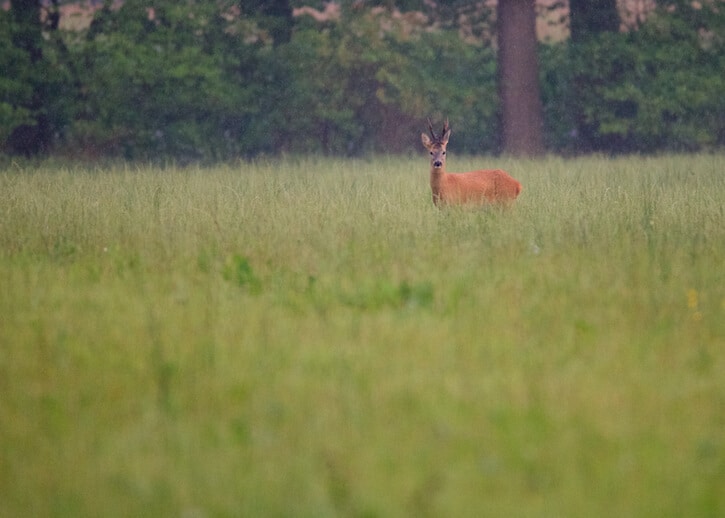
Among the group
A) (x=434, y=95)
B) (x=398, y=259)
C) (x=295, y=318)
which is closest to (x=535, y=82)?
(x=434, y=95)

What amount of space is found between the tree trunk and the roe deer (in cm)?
1131

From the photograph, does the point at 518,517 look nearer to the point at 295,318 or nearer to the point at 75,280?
the point at 295,318

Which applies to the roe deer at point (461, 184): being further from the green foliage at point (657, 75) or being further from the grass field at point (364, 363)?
the green foliage at point (657, 75)

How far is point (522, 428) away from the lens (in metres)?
4.41

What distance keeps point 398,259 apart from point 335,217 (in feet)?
6.40

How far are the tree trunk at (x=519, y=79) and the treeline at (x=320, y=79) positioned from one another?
1.04 metres

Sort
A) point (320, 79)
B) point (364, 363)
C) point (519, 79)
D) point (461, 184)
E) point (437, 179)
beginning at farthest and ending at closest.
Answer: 1. point (320, 79)
2. point (519, 79)
3. point (461, 184)
4. point (437, 179)
5. point (364, 363)

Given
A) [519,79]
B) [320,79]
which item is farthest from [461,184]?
[320,79]

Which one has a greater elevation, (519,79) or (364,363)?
(519,79)

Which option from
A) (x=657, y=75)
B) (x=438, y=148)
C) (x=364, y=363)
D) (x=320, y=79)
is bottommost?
(x=364, y=363)

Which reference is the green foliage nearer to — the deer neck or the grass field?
the deer neck

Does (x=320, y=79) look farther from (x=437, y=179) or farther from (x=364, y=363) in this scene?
(x=364, y=363)

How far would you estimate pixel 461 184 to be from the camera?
11.2 meters

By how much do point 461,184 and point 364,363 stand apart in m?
6.05
